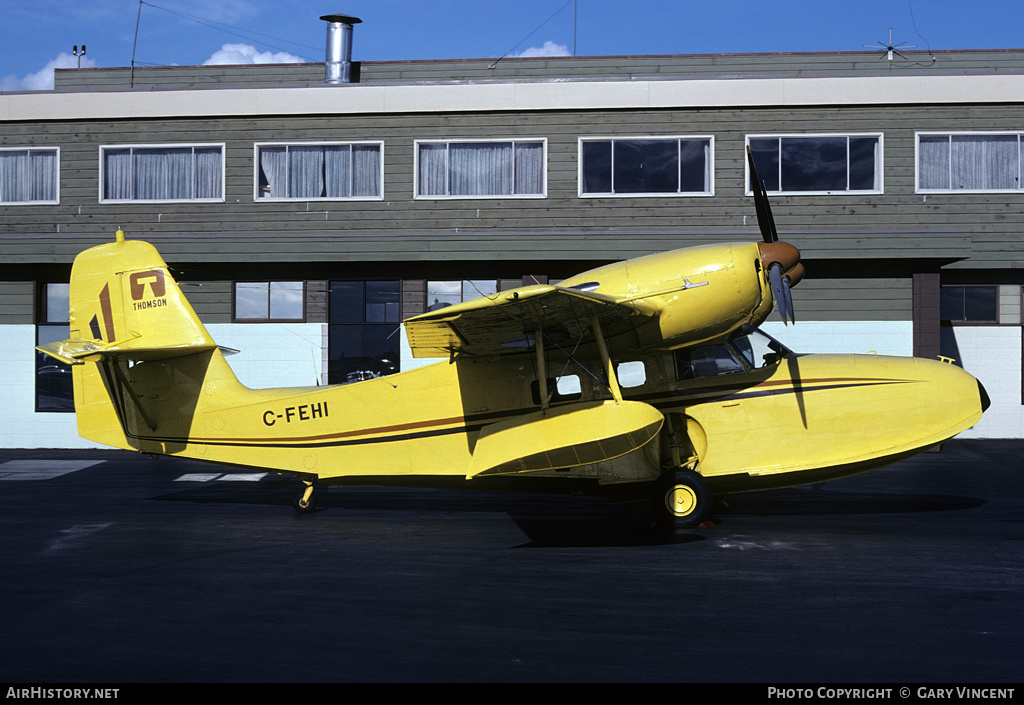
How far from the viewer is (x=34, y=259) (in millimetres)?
20219

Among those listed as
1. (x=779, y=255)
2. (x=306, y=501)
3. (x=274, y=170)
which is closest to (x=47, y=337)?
(x=274, y=170)

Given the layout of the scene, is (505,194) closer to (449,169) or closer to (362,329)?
(449,169)

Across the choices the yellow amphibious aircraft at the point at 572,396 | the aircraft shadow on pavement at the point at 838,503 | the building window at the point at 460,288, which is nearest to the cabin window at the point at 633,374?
the yellow amphibious aircraft at the point at 572,396

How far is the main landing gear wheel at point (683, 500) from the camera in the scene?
33.5ft

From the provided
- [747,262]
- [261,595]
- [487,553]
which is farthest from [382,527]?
[747,262]

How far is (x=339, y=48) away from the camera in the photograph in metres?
22.0

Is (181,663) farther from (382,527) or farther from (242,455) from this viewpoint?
(242,455)

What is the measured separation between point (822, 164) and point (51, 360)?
19.9 m

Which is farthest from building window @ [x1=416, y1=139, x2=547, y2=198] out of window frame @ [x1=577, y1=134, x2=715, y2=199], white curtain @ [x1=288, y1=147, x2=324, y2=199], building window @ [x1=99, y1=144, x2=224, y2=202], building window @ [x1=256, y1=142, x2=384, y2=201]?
building window @ [x1=99, y1=144, x2=224, y2=202]

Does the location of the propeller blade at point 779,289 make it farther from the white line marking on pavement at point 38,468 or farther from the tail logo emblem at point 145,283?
the white line marking on pavement at point 38,468

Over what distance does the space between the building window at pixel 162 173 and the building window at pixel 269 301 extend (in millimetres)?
2528

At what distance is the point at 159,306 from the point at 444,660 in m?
8.27

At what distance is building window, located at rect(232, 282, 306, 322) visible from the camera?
20422 millimetres

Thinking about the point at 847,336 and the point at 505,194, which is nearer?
the point at 847,336
